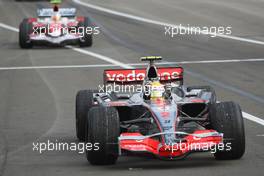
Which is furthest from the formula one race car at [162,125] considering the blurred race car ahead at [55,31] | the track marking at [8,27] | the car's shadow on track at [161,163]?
the track marking at [8,27]

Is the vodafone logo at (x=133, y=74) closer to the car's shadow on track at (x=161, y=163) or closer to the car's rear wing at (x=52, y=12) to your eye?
the car's shadow on track at (x=161, y=163)

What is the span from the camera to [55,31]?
31.7 m

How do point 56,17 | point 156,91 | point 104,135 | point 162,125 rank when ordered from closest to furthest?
1. point 104,135
2. point 162,125
3. point 156,91
4. point 56,17

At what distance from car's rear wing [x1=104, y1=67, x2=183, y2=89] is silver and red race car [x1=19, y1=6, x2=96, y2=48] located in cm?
1487

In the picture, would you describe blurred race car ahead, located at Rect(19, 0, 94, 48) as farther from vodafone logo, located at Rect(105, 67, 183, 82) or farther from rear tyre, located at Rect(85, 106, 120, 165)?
rear tyre, located at Rect(85, 106, 120, 165)

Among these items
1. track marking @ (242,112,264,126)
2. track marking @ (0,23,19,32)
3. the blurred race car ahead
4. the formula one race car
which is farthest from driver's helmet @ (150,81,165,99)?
track marking @ (0,23,19,32)

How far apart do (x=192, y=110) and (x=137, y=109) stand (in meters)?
0.84

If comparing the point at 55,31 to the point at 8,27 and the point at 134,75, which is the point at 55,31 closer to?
the point at 8,27

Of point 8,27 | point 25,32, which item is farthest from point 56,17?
point 8,27

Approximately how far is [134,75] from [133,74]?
27 millimetres

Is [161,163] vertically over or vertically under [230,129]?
under

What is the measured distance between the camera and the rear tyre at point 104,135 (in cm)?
1388

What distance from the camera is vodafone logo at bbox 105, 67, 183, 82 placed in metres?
16.6

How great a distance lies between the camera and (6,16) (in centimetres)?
4300
